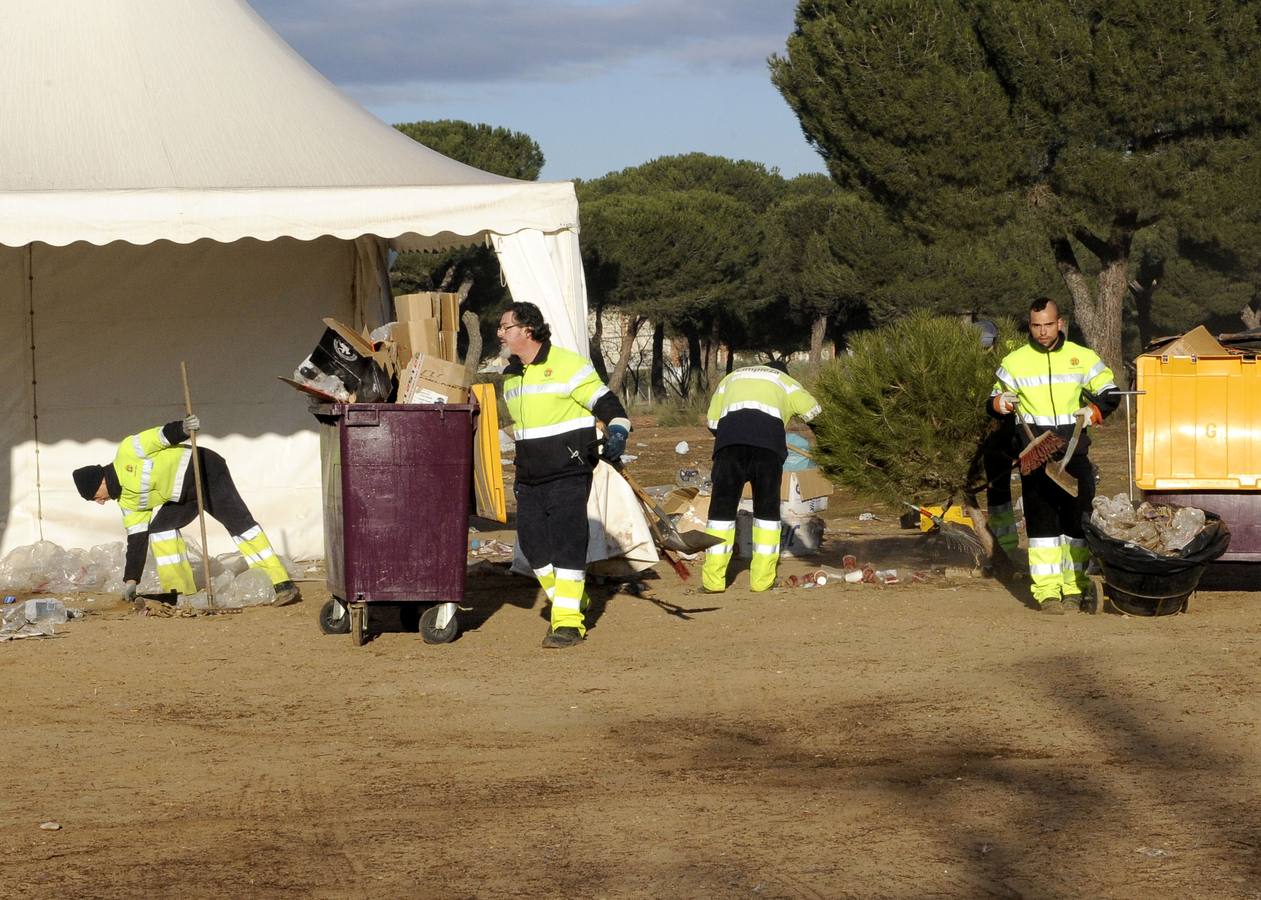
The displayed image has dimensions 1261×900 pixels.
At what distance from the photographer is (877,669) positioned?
721 cm

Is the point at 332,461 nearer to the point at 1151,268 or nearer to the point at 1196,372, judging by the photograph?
the point at 1196,372

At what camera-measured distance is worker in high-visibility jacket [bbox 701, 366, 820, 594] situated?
9406mm

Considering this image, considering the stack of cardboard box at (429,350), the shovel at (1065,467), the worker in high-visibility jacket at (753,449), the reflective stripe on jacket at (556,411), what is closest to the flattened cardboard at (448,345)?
the stack of cardboard box at (429,350)

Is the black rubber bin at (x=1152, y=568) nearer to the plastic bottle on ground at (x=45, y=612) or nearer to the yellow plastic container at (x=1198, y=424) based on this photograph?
the yellow plastic container at (x=1198, y=424)

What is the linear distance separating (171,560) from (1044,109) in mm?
18229

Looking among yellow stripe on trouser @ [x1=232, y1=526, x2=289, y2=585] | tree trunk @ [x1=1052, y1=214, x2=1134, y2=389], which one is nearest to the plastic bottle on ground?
yellow stripe on trouser @ [x1=232, y1=526, x2=289, y2=585]

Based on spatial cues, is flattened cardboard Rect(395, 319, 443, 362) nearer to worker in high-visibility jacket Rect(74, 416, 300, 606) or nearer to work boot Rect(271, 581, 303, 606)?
worker in high-visibility jacket Rect(74, 416, 300, 606)

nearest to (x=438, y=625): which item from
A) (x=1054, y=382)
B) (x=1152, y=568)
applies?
(x=1054, y=382)

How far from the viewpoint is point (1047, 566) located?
335 inches

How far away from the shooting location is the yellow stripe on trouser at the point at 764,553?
9562mm

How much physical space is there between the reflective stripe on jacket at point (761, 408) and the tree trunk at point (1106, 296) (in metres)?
17.5

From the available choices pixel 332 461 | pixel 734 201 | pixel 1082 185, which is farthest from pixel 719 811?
pixel 734 201

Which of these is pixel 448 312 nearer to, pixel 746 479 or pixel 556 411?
pixel 556 411

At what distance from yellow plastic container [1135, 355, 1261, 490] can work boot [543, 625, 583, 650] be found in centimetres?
317
